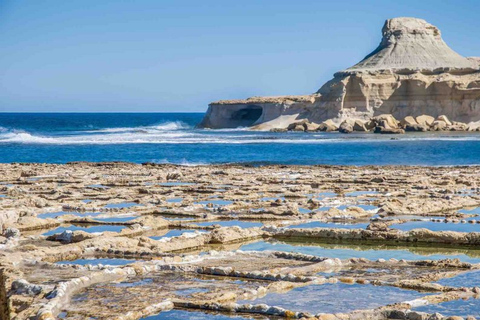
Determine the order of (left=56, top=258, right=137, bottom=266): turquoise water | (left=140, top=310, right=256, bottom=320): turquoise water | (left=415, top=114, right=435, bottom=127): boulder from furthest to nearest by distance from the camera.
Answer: (left=415, top=114, right=435, bottom=127): boulder < (left=56, top=258, right=137, bottom=266): turquoise water < (left=140, top=310, right=256, bottom=320): turquoise water

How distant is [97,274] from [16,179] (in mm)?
17034

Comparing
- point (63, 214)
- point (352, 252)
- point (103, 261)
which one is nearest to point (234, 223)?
point (352, 252)

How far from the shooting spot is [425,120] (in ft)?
274

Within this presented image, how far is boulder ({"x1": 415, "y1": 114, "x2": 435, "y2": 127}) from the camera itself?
273 feet

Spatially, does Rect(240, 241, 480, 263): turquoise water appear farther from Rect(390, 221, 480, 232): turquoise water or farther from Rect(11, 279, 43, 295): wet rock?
Rect(11, 279, 43, 295): wet rock

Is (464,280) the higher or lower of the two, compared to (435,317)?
lower

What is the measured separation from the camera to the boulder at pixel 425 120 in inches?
3273

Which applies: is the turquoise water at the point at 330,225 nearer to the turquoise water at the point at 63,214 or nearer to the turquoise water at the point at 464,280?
the turquoise water at the point at 63,214

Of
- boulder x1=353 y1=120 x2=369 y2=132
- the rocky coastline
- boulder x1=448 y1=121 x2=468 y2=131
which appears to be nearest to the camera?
the rocky coastline

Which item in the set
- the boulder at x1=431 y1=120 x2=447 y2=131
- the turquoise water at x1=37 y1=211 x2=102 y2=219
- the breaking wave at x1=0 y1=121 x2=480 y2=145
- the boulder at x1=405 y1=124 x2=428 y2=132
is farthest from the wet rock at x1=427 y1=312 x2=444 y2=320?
the boulder at x1=431 y1=120 x2=447 y2=131

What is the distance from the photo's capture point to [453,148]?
172 ft

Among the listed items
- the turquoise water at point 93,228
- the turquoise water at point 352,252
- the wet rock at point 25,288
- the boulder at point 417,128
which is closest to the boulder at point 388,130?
the boulder at point 417,128

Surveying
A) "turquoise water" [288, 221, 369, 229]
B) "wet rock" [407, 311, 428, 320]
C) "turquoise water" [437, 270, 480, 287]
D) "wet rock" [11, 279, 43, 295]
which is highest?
"wet rock" [407, 311, 428, 320]

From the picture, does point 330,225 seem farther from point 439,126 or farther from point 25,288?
point 439,126
